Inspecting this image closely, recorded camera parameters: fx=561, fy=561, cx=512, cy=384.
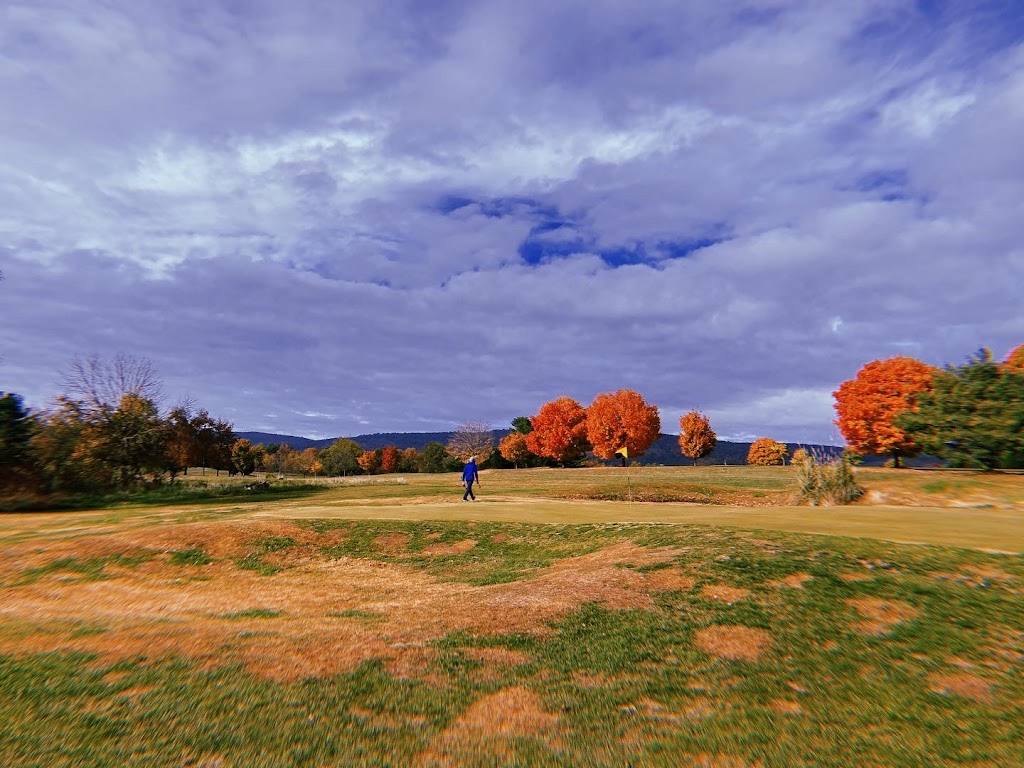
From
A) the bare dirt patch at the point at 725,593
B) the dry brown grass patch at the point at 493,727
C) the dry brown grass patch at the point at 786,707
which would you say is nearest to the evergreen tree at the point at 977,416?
the bare dirt patch at the point at 725,593

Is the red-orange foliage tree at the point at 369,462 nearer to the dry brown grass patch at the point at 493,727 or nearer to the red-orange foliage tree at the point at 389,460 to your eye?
the red-orange foliage tree at the point at 389,460

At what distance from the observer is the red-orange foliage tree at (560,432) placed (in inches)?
4141

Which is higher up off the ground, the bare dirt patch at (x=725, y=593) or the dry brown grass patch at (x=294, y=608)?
the bare dirt patch at (x=725, y=593)

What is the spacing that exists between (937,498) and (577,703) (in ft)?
97.9

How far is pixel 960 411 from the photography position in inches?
1318

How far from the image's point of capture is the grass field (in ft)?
19.7

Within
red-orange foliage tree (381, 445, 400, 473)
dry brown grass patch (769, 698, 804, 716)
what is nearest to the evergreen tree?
dry brown grass patch (769, 698, 804, 716)

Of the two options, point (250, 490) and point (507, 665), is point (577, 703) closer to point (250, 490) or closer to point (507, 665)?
point (507, 665)

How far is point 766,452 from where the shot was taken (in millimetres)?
117875

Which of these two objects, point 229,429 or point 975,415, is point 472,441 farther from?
point 975,415

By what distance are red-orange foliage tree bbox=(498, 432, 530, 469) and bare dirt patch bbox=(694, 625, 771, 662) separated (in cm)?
10547

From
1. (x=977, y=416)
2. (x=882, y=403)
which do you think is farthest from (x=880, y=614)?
(x=882, y=403)

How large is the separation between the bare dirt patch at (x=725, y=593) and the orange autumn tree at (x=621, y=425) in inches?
3296

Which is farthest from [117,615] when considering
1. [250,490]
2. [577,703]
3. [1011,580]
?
[250,490]
